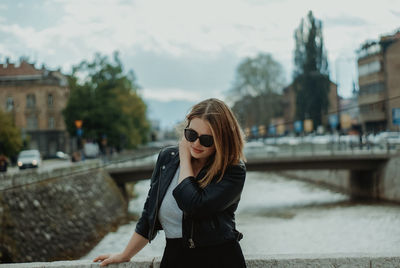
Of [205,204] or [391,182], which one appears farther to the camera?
[391,182]

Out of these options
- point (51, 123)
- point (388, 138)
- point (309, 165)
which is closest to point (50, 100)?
point (51, 123)

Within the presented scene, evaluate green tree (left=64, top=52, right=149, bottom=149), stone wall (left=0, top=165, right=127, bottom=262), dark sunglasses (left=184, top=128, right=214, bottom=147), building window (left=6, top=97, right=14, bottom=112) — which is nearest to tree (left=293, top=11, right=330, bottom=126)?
green tree (left=64, top=52, right=149, bottom=149)

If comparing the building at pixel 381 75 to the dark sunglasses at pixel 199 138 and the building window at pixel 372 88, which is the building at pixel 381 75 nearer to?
the building window at pixel 372 88

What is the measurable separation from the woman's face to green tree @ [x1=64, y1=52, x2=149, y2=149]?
124 ft

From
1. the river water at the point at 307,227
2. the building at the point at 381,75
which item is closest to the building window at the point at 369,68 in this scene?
the building at the point at 381,75

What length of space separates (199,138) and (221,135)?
4.1 inches

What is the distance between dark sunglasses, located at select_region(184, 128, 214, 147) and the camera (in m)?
2.41

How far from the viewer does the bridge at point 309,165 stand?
82.6 feet

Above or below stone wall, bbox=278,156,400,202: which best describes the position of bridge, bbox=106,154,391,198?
above

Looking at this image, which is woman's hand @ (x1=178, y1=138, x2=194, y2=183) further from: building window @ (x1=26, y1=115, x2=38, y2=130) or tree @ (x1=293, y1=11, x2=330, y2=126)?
tree @ (x1=293, y1=11, x2=330, y2=126)

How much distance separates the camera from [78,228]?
16.9 metres

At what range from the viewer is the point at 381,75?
22078 mm

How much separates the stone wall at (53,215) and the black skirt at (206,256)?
10.5 meters

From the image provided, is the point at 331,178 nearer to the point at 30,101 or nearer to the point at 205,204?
the point at 30,101
